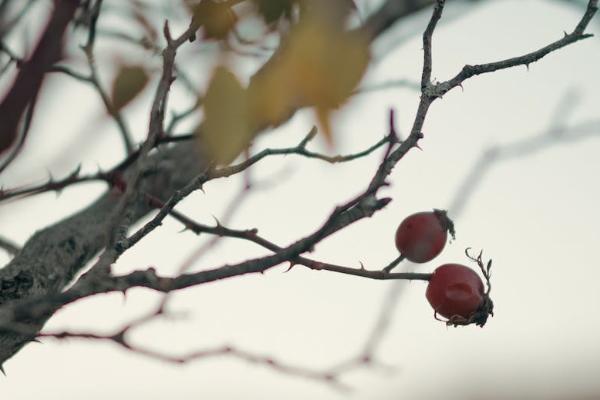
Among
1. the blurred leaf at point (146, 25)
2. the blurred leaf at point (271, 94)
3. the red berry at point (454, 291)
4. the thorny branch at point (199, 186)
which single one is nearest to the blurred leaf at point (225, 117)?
the blurred leaf at point (271, 94)

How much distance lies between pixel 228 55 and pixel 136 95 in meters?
0.46

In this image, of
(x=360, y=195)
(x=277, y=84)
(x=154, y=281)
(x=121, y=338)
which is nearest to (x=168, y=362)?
(x=121, y=338)

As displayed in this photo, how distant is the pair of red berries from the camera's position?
117 cm

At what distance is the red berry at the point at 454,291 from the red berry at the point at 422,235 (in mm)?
69

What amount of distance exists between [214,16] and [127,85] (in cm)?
49

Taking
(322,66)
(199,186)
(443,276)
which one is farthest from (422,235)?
(322,66)

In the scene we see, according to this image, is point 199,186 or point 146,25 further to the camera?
point 146,25

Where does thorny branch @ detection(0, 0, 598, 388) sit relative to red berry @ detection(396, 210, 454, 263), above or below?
below

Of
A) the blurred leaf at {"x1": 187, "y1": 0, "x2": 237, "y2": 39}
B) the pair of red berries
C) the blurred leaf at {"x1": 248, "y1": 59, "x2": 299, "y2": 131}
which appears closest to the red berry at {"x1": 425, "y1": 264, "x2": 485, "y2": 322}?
the pair of red berries

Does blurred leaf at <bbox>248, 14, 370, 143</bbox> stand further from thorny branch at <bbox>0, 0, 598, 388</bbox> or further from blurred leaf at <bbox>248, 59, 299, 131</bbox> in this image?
thorny branch at <bbox>0, 0, 598, 388</bbox>

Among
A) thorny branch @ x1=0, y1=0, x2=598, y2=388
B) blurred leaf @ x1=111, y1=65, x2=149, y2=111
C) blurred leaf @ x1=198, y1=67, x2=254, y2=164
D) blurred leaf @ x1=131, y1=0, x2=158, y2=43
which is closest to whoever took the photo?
blurred leaf @ x1=198, y1=67, x2=254, y2=164

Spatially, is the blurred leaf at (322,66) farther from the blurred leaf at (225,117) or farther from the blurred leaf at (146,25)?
the blurred leaf at (146,25)

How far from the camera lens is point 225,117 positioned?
0.67 metres

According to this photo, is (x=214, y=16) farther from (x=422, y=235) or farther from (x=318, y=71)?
(x=422, y=235)
